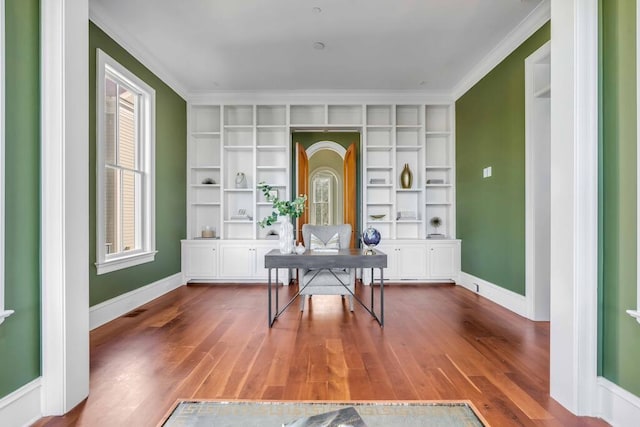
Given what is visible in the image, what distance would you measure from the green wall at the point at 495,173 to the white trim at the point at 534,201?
10 cm

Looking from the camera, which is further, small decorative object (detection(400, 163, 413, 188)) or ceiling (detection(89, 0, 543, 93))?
small decorative object (detection(400, 163, 413, 188))

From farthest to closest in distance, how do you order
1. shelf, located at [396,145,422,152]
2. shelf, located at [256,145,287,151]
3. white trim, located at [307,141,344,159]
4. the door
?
1. white trim, located at [307,141,344,159]
2. the door
3. shelf, located at [256,145,287,151]
4. shelf, located at [396,145,422,152]

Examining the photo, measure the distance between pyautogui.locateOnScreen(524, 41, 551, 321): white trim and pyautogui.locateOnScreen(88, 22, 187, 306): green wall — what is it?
4278 millimetres

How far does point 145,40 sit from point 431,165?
4.33m

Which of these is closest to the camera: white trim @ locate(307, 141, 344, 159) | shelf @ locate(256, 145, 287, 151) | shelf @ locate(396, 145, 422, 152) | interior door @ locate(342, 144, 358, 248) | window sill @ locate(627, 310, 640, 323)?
window sill @ locate(627, 310, 640, 323)

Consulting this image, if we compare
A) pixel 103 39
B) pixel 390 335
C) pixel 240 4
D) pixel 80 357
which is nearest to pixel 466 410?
pixel 390 335

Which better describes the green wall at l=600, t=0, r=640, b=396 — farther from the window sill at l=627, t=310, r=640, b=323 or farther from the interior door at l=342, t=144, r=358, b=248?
the interior door at l=342, t=144, r=358, b=248

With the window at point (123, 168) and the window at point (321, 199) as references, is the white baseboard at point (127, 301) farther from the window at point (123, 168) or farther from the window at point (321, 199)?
the window at point (321, 199)

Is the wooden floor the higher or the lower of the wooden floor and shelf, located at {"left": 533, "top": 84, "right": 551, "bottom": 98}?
the lower

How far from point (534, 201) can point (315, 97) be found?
3419 mm

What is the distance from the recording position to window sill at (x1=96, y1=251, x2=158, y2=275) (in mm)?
3172

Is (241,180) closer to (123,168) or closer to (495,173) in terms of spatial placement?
(123,168)

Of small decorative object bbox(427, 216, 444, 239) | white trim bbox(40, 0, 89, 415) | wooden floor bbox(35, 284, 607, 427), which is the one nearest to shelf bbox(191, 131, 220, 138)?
wooden floor bbox(35, 284, 607, 427)

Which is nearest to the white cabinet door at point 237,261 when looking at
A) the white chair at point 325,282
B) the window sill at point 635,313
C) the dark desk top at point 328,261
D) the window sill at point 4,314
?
the white chair at point 325,282
